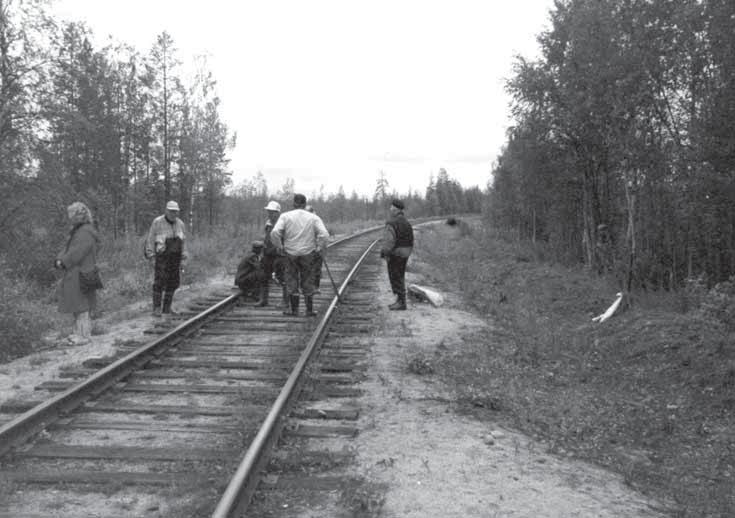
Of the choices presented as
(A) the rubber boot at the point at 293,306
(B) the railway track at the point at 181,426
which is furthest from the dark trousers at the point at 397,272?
(B) the railway track at the point at 181,426

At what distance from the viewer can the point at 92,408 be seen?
532 centimetres

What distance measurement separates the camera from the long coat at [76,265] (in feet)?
26.2

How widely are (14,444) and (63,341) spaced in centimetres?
452

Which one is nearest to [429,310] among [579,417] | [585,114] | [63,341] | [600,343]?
[600,343]

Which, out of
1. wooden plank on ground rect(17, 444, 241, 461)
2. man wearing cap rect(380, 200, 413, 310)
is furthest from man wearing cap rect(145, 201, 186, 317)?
wooden plank on ground rect(17, 444, 241, 461)

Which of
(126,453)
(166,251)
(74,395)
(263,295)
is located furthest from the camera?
(263,295)

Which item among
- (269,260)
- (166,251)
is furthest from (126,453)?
(269,260)

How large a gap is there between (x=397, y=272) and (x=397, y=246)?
0.46 meters

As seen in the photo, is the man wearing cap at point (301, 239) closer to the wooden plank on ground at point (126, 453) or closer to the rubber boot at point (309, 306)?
the rubber boot at point (309, 306)

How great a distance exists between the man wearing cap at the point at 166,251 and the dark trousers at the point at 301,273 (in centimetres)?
176

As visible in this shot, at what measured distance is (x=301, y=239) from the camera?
958cm

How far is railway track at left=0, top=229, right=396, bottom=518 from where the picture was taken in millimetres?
3699

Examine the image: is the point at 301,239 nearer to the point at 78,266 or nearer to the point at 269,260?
the point at 269,260

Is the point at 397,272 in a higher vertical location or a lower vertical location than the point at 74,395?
higher
